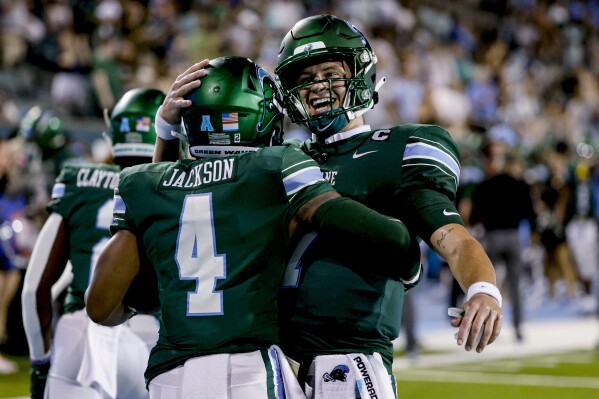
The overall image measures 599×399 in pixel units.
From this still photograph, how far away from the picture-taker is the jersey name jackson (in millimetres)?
2584

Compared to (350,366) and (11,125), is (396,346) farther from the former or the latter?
(350,366)

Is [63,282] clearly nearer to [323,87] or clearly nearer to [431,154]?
[323,87]

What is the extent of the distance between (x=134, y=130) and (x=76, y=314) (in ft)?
2.55

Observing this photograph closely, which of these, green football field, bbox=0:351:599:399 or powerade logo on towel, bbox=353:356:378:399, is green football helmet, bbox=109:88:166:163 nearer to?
powerade logo on towel, bbox=353:356:378:399

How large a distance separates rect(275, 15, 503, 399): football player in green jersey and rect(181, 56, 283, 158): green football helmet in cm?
23

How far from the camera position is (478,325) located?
2.29 m

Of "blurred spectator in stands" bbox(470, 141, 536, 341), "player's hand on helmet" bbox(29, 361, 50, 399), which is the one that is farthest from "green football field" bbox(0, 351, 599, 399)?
"player's hand on helmet" bbox(29, 361, 50, 399)

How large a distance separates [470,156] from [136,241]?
35.3 ft

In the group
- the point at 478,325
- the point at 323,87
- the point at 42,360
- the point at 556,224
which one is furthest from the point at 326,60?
the point at 556,224

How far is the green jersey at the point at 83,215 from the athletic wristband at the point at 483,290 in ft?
5.73

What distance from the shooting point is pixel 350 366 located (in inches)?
107

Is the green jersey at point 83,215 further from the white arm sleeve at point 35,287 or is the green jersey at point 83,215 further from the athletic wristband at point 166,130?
the athletic wristband at point 166,130

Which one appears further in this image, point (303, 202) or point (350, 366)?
point (350, 366)

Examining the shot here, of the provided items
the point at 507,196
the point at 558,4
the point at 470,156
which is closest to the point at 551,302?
the point at 470,156
